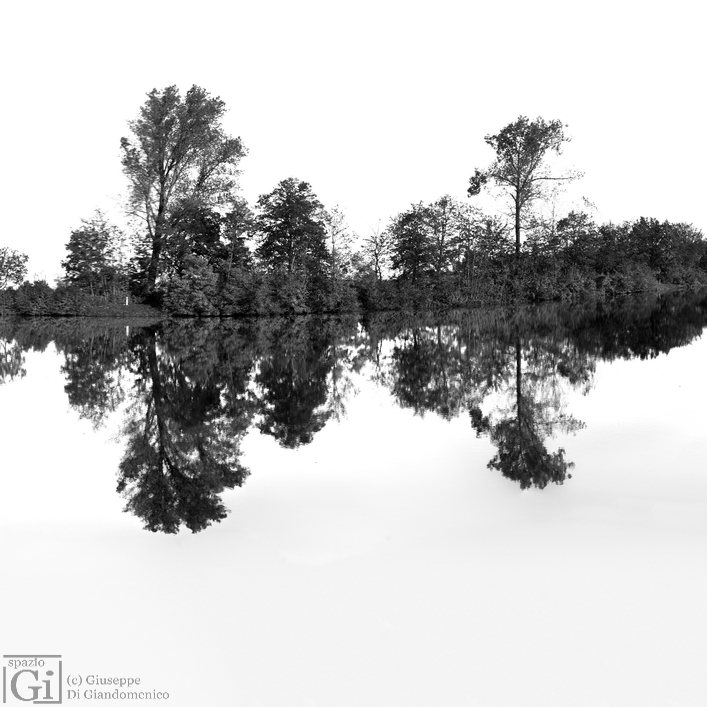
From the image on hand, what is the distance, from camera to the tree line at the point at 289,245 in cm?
3031

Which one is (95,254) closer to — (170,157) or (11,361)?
(170,157)

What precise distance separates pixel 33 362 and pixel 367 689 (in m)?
11.7

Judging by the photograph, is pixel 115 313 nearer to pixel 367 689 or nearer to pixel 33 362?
pixel 33 362

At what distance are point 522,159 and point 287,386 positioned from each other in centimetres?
3043

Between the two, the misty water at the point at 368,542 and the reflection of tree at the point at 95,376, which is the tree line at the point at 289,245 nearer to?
the reflection of tree at the point at 95,376

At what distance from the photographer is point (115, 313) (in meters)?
29.3

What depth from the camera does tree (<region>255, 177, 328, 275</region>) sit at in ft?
120

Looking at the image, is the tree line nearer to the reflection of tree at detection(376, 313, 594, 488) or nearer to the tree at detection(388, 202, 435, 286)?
the tree at detection(388, 202, 435, 286)

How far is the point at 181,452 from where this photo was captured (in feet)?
16.6

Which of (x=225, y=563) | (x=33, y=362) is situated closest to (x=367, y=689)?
(x=225, y=563)

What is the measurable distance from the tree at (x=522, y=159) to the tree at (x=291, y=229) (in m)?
9.56

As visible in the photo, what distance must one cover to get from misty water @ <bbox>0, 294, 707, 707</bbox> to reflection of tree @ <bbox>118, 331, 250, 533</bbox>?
0.09 feet

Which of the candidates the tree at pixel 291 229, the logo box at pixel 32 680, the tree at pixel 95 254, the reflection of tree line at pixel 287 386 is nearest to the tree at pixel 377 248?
the tree at pixel 291 229

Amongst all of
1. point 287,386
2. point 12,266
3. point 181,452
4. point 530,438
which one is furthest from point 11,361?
point 12,266
